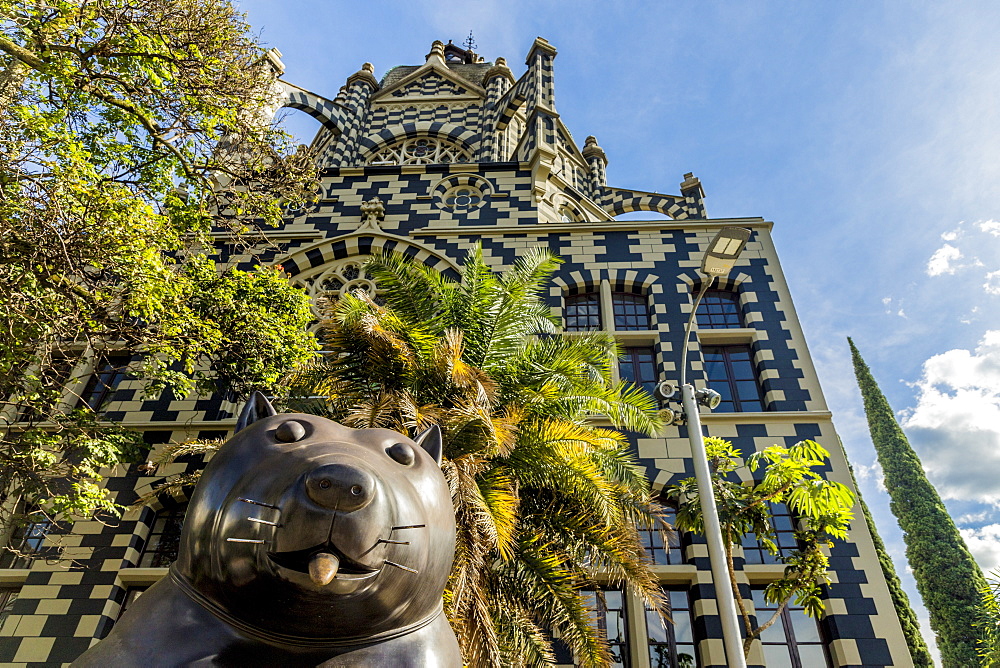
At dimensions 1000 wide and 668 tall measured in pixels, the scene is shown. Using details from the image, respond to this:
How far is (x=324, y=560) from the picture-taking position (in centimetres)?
236

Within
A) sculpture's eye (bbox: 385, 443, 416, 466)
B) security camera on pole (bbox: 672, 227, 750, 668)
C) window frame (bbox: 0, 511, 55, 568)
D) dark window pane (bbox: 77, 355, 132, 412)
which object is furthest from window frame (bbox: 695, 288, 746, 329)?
window frame (bbox: 0, 511, 55, 568)

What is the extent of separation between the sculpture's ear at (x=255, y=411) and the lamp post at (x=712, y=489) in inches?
212

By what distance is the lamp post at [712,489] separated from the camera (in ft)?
21.4

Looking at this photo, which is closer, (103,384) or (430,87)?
(103,384)

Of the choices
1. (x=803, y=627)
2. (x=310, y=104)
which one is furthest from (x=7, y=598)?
(x=310, y=104)

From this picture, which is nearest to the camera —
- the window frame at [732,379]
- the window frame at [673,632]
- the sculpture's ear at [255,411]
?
the sculpture's ear at [255,411]

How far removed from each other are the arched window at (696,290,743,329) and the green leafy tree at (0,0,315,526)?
8238 mm

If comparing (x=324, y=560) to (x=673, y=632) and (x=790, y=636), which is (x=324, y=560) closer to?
(x=673, y=632)

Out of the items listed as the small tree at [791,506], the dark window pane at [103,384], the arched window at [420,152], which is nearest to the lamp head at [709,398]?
the small tree at [791,506]

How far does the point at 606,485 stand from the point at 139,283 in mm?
6139

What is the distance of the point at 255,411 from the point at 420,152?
60.1 ft

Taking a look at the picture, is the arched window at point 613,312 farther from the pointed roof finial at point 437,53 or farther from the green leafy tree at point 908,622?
the pointed roof finial at point 437,53

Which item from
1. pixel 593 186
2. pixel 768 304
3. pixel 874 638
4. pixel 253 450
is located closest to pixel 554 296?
pixel 768 304

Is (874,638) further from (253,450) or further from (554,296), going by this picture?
(253,450)
